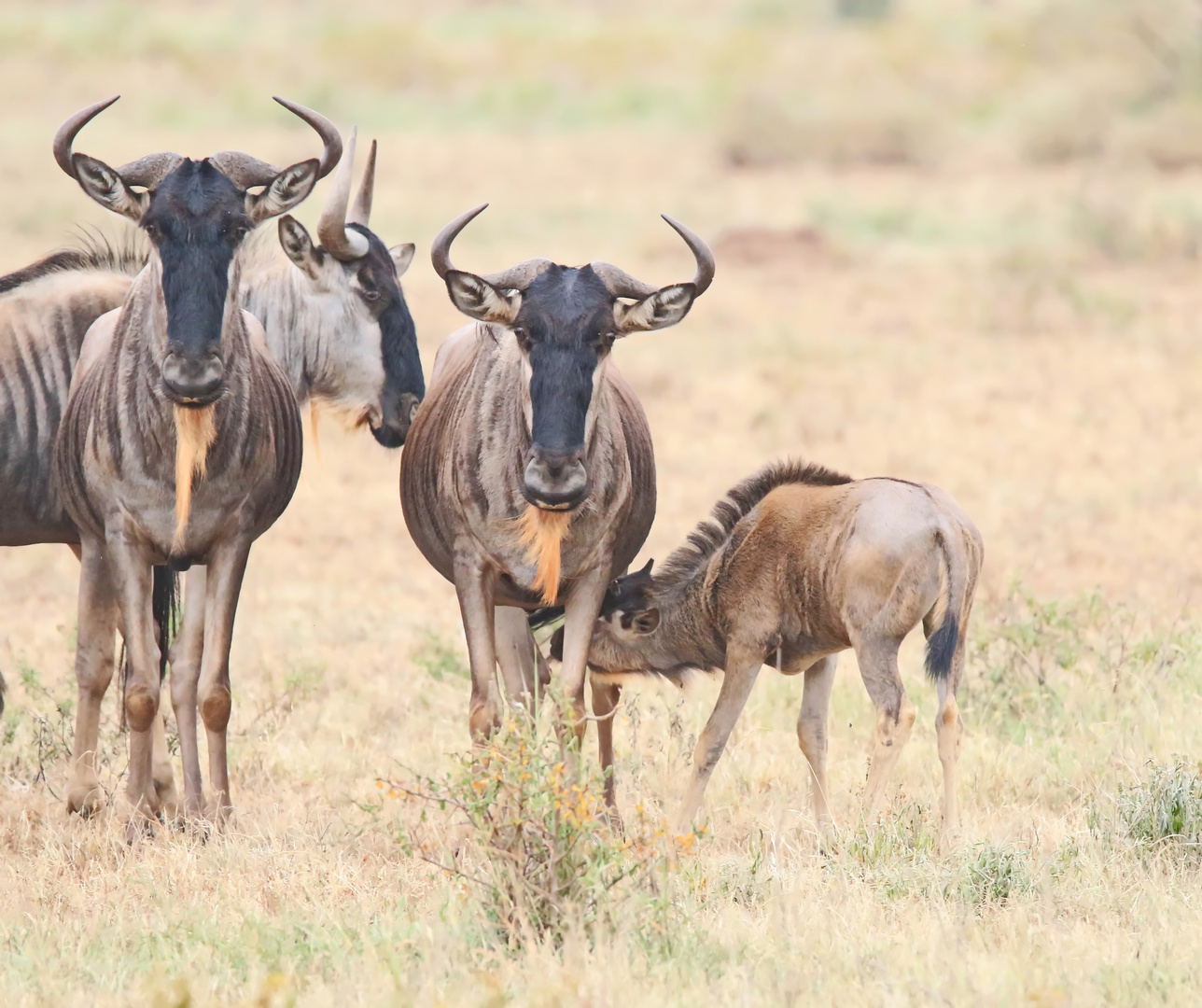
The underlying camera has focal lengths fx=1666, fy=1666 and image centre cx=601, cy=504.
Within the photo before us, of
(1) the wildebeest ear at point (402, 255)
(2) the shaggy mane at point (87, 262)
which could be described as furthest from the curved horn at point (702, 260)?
(2) the shaggy mane at point (87, 262)

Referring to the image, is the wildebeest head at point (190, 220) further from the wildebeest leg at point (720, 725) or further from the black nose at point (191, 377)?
the wildebeest leg at point (720, 725)

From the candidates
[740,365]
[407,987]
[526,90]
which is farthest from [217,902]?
[526,90]

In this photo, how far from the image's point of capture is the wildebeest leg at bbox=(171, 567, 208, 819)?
20.8 feet

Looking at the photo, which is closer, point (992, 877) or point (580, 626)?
point (992, 877)

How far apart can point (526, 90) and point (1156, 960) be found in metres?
36.1

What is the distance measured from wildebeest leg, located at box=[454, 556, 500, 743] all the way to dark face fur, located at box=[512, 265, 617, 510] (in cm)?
67

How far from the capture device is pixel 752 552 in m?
6.67

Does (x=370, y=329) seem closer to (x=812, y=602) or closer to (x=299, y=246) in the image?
(x=299, y=246)

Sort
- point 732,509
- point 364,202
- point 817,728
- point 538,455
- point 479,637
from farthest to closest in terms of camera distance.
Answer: point 364,202
point 732,509
point 817,728
point 479,637
point 538,455

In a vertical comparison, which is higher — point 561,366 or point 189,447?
point 561,366

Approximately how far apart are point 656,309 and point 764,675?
295 centimetres

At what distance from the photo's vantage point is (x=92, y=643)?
22.1 feet

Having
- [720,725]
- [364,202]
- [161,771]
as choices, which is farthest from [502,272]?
[161,771]

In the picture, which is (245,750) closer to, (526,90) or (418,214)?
(418,214)
